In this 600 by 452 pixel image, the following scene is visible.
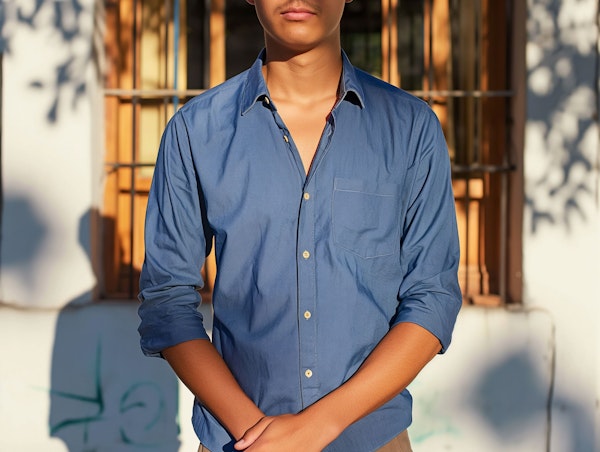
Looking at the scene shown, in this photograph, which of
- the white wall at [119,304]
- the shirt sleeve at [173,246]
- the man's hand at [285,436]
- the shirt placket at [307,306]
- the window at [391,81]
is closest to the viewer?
the man's hand at [285,436]

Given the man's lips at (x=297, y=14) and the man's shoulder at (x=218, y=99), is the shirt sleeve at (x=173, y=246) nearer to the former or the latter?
the man's shoulder at (x=218, y=99)

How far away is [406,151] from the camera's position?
2152 mm

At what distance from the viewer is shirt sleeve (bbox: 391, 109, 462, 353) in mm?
2086

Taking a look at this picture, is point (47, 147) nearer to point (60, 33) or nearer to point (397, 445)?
point (60, 33)

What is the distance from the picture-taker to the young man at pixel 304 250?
2.05m

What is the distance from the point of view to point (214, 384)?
2027 millimetres

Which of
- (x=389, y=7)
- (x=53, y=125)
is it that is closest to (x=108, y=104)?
(x=53, y=125)

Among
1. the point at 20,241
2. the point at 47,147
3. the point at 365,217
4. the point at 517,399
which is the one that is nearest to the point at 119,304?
the point at 20,241

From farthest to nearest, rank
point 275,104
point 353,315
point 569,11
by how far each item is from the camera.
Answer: point 569,11 → point 275,104 → point 353,315

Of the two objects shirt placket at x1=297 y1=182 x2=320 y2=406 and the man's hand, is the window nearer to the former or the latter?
shirt placket at x1=297 y1=182 x2=320 y2=406

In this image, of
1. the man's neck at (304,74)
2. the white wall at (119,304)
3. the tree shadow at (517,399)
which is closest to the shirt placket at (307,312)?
the man's neck at (304,74)

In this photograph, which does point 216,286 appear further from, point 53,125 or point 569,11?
point 569,11

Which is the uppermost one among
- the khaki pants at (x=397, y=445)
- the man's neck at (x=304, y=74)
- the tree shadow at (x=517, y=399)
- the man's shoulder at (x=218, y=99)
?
the man's neck at (x=304, y=74)

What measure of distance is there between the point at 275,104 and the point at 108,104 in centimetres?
342
